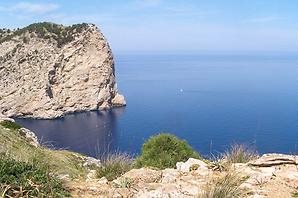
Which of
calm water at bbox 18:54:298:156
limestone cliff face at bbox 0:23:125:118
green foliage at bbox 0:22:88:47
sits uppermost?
green foliage at bbox 0:22:88:47

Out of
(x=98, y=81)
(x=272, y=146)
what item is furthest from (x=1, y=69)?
(x=272, y=146)

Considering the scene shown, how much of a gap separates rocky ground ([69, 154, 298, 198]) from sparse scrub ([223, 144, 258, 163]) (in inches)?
33.1

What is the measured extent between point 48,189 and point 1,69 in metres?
134

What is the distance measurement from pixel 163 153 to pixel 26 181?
8494 mm

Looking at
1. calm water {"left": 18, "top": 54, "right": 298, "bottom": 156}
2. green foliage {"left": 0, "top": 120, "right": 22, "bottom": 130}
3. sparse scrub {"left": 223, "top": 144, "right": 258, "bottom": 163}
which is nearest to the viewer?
sparse scrub {"left": 223, "top": 144, "right": 258, "bottom": 163}

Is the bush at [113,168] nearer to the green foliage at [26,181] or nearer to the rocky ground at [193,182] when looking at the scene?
the rocky ground at [193,182]

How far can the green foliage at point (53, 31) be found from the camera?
444 feet

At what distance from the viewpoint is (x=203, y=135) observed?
95.4 metres

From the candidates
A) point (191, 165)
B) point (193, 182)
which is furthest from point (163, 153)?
point (193, 182)

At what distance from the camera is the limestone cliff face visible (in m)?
127

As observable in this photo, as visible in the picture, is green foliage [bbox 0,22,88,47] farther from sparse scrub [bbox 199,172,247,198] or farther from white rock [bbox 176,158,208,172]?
sparse scrub [bbox 199,172,247,198]

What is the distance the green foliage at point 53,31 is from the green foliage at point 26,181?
13258cm

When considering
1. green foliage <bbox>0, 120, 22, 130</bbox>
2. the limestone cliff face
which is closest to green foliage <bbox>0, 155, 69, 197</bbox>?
green foliage <bbox>0, 120, 22, 130</bbox>

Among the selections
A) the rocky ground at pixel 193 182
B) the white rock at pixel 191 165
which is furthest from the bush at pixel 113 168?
the white rock at pixel 191 165
